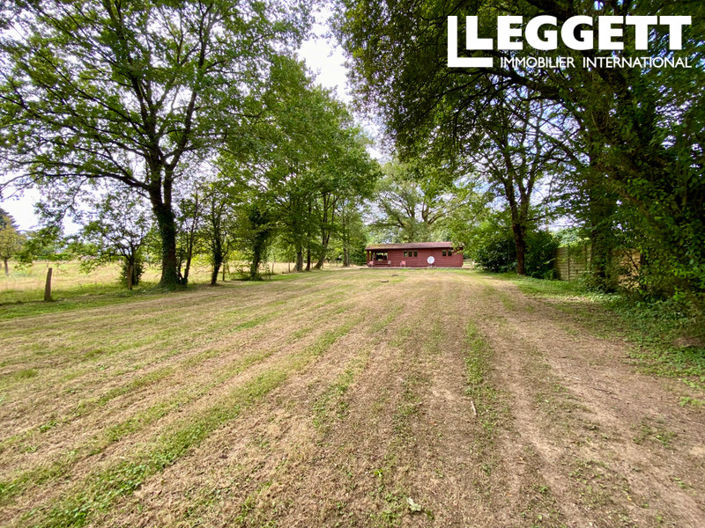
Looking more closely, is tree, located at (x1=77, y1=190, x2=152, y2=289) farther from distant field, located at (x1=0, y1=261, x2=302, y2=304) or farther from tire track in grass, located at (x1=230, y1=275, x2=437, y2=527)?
tire track in grass, located at (x1=230, y1=275, x2=437, y2=527)

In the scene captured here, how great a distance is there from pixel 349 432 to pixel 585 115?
548 centimetres

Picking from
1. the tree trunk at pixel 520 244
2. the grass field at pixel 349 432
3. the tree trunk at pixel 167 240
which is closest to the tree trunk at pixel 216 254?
the tree trunk at pixel 167 240

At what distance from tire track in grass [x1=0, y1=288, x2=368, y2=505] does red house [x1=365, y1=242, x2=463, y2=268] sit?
24741 mm

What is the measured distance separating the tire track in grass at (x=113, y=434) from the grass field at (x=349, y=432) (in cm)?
1

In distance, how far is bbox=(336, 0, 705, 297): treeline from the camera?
296cm

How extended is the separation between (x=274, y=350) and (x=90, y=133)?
9.43 meters

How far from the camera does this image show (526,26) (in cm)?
446

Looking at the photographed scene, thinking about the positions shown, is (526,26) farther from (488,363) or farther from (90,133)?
(90,133)

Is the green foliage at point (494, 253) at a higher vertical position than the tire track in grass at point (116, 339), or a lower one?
higher

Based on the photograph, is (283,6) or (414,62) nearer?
(414,62)

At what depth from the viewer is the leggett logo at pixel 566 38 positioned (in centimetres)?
331

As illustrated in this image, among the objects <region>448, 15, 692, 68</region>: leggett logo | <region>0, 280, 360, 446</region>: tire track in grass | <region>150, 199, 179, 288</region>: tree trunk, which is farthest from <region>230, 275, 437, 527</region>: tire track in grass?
<region>150, 199, 179, 288</region>: tree trunk

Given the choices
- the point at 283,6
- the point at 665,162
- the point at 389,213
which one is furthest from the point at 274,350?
the point at 389,213

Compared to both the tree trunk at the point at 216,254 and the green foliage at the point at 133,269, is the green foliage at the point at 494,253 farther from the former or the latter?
the green foliage at the point at 133,269
